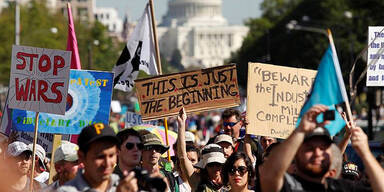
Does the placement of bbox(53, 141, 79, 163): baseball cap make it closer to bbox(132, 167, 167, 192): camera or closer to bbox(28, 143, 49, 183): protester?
bbox(132, 167, 167, 192): camera

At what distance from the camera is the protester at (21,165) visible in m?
7.62

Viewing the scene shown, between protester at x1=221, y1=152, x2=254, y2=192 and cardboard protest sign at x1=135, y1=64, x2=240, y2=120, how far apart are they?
6.72 ft

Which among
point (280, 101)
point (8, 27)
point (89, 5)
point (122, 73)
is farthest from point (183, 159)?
point (89, 5)

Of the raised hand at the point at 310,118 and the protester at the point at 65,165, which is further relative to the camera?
the protester at the point at 65,165

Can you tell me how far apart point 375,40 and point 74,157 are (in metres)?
3.92

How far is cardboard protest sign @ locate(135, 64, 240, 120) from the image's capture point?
386 inches

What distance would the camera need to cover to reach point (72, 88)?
9602 mm

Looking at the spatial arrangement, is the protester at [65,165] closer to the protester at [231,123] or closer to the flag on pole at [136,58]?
the protester at [231,123]

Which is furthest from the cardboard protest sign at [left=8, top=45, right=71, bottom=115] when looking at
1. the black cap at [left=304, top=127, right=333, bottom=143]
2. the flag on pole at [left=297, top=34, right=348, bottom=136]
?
the black cap at [left=304, top=127, right=333, bottom=143]

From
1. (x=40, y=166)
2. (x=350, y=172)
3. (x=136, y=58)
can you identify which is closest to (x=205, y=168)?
(x=350, y=172)

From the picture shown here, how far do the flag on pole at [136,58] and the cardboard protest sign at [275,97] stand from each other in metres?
2.55

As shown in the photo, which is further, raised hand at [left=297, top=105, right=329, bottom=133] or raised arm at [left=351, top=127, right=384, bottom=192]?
raised arm at [left=351, top=127, right=384, bottom=192]

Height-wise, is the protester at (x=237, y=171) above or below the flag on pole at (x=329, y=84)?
below

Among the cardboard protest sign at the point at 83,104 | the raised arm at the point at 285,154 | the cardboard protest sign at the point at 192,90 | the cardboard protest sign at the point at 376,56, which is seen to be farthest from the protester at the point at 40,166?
the raised arm at the point at 285,154
